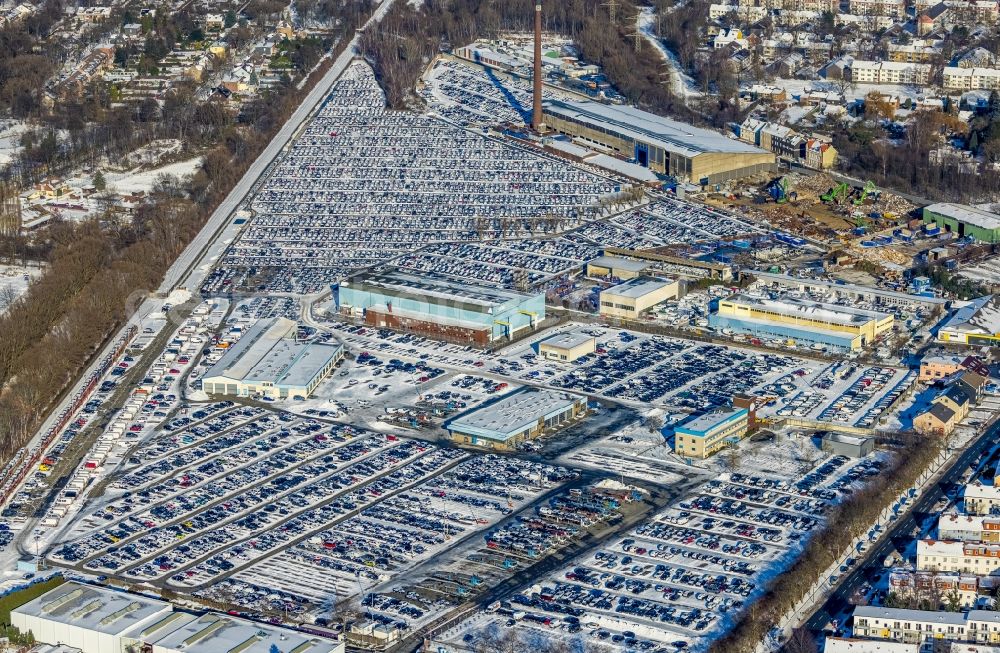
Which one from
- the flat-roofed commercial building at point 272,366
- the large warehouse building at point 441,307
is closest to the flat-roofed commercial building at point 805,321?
the large warehouse building at point 441,307

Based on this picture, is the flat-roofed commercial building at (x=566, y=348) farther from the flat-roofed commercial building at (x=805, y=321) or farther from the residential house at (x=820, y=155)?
the residential house at (x=820, y=155)

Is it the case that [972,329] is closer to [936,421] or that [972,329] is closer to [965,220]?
[936,421]

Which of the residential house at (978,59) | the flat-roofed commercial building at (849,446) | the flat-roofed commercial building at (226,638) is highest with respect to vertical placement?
the residential house at (978,59)

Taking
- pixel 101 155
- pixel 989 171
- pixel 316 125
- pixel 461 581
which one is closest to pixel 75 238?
pixel 101 155

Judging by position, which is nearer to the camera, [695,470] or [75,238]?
[695,470]

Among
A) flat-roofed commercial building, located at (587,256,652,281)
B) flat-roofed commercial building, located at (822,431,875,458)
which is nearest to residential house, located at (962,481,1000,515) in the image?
flat-roofed commercial building, located at (822,431,875,458)

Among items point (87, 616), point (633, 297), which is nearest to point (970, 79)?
point (633, 297)

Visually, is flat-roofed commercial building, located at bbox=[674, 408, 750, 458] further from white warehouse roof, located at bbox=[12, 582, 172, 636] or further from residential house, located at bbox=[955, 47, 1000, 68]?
residential house, located at bbox=[955, 47, 1000, 68]

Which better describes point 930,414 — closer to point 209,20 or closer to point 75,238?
point 75,238
